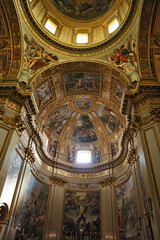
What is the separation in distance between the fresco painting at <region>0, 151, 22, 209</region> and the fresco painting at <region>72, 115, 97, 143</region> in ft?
34.9

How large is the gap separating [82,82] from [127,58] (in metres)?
4.74

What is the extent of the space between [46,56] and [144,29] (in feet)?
24.4

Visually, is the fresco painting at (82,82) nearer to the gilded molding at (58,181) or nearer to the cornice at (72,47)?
the cornice at (72,47)

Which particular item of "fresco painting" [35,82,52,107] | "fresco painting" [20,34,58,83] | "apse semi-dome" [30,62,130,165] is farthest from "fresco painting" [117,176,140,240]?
"fresco painting" [20,34,58,83]

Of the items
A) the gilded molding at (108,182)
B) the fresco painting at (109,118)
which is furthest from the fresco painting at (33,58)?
A: the gilded molding at (108,182)

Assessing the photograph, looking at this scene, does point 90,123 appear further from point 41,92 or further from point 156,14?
point 156,14

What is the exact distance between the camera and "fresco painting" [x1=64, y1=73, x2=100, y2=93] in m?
15.5

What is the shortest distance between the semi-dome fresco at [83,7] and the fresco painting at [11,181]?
13.2 meters

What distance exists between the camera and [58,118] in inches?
771

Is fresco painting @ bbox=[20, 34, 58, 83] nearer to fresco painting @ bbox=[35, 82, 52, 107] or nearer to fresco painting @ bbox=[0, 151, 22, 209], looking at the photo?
fresco painting @ bbox=[35, 82, 52, 107]

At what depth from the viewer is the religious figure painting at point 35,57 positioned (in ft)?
43.1

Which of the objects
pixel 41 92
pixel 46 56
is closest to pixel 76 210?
pixel 41 92

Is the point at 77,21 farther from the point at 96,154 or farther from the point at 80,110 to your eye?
the point at 96,154

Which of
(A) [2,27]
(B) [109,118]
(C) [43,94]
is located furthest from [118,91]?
(A) [2,27]
